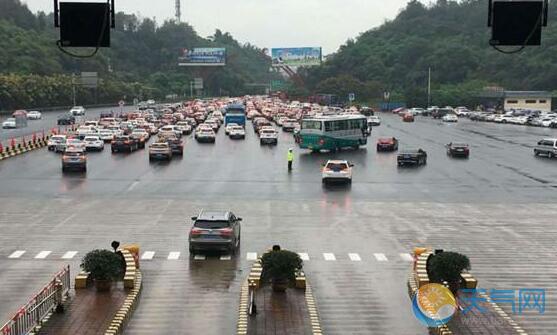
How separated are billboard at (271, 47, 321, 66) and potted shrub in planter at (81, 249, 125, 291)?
470 ft

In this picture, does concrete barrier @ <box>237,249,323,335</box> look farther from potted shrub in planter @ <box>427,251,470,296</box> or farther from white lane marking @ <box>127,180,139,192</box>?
white lane marking @ <box>127,180,139,192</box>

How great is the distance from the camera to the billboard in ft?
522

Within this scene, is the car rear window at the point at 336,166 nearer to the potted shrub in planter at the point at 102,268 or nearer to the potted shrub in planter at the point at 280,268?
the potted shrub in planter at the point at 280,268

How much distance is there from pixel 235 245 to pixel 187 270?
8.35 ft

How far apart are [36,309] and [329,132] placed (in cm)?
4208

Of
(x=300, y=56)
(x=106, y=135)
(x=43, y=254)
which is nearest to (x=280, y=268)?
(x=43, y=254)

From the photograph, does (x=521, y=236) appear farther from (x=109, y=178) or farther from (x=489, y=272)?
(x=109, y=178)

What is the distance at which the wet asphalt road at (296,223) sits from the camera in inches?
669

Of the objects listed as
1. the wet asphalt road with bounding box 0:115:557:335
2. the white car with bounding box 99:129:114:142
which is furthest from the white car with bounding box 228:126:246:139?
the wet asphalt road with bounding box 0:115:557:335

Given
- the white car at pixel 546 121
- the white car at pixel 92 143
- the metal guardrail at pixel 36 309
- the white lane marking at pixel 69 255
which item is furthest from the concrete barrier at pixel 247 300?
the white car at pixel 546 121

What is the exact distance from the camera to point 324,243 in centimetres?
2369

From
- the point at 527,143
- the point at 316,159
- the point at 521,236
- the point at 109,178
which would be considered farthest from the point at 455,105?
the point at 521,236

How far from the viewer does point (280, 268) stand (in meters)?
17.1

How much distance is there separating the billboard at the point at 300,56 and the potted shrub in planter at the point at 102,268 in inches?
5634
